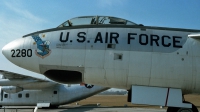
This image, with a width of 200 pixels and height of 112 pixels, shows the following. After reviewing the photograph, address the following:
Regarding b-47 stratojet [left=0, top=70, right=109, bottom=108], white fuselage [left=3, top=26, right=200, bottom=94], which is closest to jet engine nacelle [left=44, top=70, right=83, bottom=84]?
white fuselage [left=3, top=26, right=200, bottom=94]

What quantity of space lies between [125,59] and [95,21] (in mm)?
2053

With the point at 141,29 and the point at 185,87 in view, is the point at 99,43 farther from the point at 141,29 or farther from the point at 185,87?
the point at 185,87

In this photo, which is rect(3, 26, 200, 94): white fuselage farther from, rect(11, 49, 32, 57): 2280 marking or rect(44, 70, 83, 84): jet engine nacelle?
rect(44, 70, 83, 84): jet engine nacelle

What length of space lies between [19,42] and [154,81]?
5114 millimetres

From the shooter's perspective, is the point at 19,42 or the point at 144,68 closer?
the point at 144,68

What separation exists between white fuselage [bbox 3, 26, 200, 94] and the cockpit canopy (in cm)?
55

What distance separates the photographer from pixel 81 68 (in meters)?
7.92

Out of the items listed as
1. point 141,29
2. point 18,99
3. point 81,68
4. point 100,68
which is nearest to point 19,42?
point 81,68

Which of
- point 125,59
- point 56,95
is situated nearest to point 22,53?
point 125,59

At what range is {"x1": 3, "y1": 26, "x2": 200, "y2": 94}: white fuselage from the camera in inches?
307

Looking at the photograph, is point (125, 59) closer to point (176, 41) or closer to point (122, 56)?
point (122, 56)

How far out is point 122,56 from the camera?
783cm

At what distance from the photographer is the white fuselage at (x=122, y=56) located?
779 centimetres

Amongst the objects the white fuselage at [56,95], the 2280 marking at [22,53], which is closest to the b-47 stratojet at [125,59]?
the 2280 marking at [22,53]
